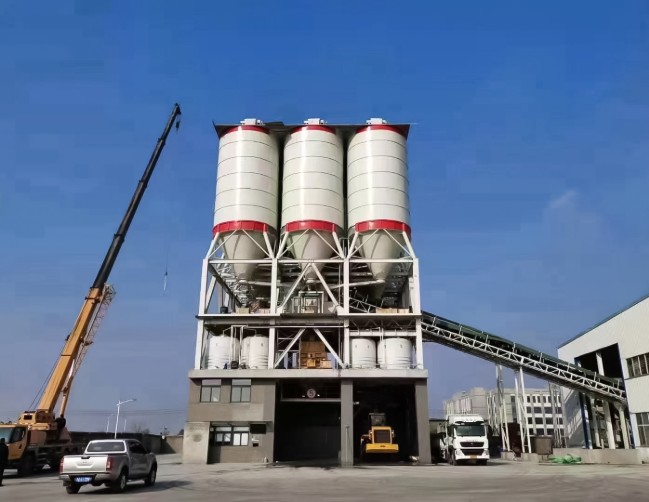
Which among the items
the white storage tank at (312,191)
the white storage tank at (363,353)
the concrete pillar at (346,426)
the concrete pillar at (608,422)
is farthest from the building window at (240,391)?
the concrete pillar at (608,422)

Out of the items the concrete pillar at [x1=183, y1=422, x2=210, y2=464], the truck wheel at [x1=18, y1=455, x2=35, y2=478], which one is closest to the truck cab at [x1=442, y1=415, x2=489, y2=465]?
the concrete pillar at [x1=183, y1=422, x2=210, y2=464]

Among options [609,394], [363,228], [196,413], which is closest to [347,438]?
[196,413]

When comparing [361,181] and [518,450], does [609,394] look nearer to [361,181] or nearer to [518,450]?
[518,450]

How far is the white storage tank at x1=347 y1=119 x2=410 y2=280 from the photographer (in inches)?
1720

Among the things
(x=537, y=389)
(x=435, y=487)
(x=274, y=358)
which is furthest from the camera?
(x=537, y=389)

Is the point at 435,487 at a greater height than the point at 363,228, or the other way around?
the point at 363,228

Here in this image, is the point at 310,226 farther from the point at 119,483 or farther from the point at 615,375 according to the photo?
the point at 615,375

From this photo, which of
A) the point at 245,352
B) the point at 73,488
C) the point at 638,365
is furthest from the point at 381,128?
the point at 73,488

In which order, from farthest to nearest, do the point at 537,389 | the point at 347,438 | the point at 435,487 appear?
the point at 537,389 < the point at 347,438 < the point at 435,487

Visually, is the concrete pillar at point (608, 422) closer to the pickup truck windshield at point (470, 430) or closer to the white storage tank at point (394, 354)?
the pickup truck windshield at point (470, 430)

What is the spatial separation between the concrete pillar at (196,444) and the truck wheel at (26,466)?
38.9 feet

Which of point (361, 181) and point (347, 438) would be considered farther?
point (361, 181)

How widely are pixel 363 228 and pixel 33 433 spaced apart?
26137 mm

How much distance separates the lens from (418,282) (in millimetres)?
42500
